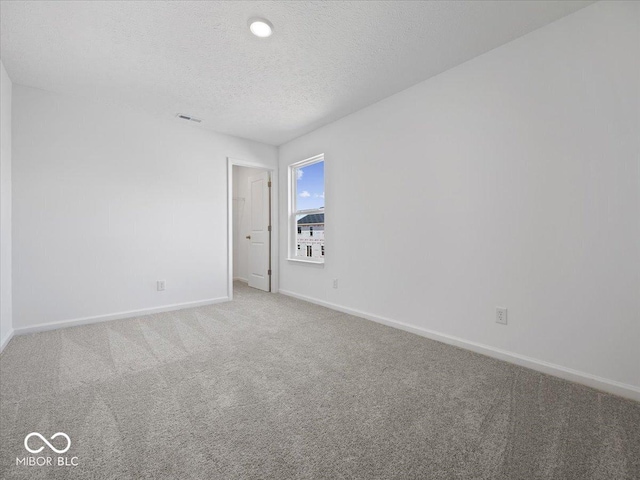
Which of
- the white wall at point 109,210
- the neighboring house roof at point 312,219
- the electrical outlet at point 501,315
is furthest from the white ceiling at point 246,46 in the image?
the electrical outlet at point 501,315

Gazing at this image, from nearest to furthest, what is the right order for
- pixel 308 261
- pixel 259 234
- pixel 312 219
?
pixel 308 261, pixel 312 219, pixel 259 234

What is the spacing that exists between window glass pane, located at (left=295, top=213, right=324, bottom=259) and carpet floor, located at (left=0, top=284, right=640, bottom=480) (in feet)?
5.96

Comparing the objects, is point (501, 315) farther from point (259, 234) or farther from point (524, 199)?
point (259, 234)

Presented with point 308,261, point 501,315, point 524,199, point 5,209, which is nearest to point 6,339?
point 5,209

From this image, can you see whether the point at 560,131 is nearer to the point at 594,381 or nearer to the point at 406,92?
the point at 406,92

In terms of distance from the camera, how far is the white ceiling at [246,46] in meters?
1.84

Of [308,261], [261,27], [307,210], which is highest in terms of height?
[261,27]

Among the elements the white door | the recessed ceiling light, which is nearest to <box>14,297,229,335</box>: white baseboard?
the white door

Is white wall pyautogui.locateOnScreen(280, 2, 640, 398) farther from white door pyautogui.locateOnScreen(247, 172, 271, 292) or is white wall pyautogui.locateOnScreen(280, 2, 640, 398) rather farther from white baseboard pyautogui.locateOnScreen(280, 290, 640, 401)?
white door pyautogui.locateOnScreen(247, 172, 271, 292)

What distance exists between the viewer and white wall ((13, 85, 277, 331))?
2.80m

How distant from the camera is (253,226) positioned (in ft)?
17.5

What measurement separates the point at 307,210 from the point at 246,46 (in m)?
2.35

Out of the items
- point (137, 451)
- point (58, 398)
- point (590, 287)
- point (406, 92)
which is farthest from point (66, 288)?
point (590, 287)

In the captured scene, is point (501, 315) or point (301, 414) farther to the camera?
point (501, 315)
